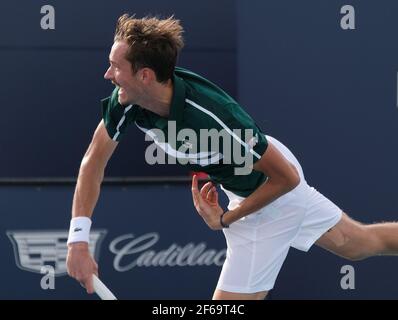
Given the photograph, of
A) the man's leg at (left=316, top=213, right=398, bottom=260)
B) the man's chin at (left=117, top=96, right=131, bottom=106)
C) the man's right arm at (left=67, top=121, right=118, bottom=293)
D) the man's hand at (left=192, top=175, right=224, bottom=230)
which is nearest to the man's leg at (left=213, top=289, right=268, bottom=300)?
the man's hand at (left=192, top=175, right=224, bottom=230)

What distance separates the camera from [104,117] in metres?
4.82

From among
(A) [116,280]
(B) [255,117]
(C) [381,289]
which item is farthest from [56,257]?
(C) [381,289]

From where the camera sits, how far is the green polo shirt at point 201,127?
458 centimetres

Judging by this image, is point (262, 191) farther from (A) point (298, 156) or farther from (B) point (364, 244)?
(A) point (298, 156)

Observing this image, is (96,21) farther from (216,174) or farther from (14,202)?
(216,174)

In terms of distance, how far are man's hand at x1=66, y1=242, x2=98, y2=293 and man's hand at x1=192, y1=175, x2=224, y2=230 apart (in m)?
0.62

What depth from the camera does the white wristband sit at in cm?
463

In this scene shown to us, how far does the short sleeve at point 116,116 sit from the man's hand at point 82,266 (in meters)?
0.53

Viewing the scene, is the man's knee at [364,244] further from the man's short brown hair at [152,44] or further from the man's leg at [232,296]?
the man's short brown hair at [152,44]

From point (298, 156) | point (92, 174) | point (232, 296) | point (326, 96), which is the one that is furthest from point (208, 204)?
point (326, 96)

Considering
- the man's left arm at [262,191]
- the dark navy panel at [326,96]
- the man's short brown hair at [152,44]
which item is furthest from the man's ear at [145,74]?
the dark navy panel at [326,96]

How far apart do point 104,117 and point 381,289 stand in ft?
7.23

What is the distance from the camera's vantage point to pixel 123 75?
4.59m
